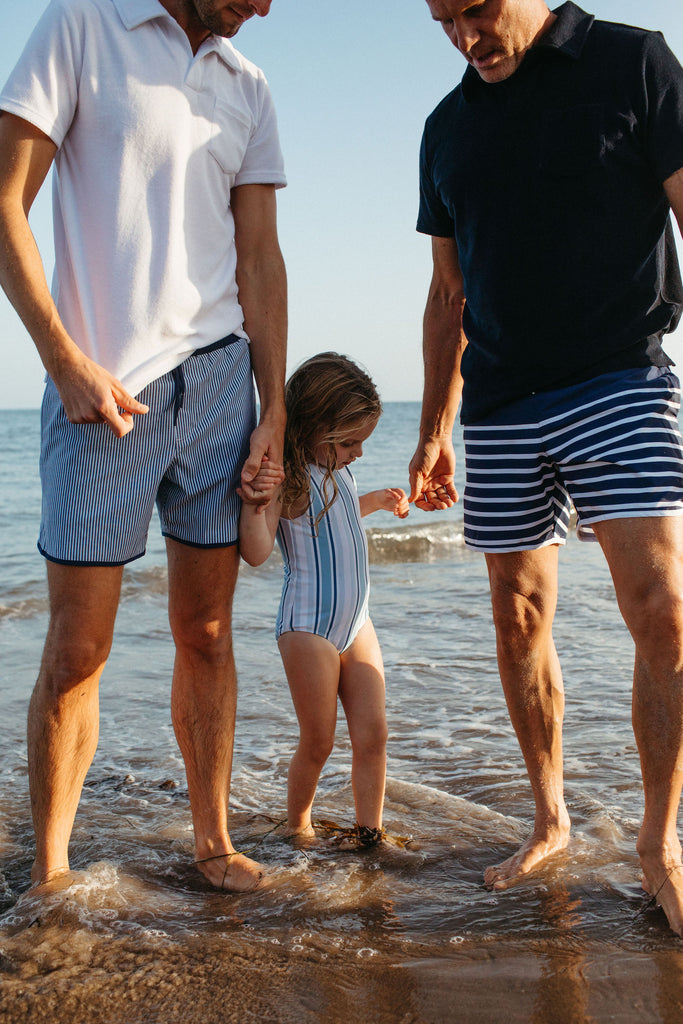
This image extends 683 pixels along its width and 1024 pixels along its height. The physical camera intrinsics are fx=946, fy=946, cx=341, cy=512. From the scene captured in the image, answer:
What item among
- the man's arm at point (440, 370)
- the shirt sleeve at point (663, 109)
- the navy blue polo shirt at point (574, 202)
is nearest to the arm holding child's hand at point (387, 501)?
the man's arm at point (440, 370)

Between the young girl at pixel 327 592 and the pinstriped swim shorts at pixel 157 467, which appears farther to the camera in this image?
the young girl at pixel 327 592

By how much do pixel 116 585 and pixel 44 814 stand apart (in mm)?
609

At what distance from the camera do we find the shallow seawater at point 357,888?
1963 millimetres

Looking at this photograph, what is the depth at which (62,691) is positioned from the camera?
95.1 inches

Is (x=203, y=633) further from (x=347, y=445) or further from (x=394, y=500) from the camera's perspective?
(x=394, y=500)

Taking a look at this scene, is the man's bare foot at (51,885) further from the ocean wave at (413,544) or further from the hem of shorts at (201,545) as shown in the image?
the ocean wave at (413,544)

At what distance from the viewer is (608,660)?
16.3ft

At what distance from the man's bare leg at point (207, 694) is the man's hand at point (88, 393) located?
46 cm

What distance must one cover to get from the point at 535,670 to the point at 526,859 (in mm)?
524

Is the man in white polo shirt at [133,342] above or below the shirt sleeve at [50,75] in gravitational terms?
below

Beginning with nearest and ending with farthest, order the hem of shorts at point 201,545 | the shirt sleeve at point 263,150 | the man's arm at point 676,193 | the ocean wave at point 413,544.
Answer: the man's arm at point 676,193 < the hem of shorts at point 201,545 < the shirt sleeve at point 263,150 < the ocean wave at point 413,544

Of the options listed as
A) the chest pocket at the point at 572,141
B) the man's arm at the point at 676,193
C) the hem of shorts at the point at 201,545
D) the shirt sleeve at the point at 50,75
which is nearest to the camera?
the shirt sleeve at the point at 50,75

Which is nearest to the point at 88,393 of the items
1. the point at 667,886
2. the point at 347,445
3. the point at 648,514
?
the point at 347,445

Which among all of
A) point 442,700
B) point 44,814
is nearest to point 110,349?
point 44,814
